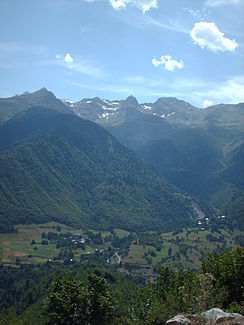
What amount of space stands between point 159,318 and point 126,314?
14.1 metres

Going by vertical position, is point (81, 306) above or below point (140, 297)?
below

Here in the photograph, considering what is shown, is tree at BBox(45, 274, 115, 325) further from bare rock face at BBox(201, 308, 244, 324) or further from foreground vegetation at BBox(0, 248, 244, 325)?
bare rock face at BBox(201, 308, 244, 324)

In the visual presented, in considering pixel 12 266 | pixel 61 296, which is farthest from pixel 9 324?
pixel 12 266

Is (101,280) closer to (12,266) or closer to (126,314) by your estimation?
(126,314)

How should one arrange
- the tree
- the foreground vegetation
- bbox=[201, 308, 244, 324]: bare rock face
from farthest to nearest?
the tree → the foreground vegetation → bbox=[201, 308, 244, 324]: bare rock face

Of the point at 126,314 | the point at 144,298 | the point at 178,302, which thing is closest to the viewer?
the point at 178,302

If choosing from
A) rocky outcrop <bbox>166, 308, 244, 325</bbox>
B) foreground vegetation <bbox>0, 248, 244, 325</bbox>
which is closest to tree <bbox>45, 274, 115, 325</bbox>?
foreground vegetation <bbox>0, 248, 244, 325</bbox>

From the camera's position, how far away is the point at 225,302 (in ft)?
131

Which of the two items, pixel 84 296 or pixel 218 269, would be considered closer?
pixel 218 269

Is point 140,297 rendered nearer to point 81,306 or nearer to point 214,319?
point 81,306

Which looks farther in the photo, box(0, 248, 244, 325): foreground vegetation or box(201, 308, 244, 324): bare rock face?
box(0, 248, 244, 325): foreground vegetation

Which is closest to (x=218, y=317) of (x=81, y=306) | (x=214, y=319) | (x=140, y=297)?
(x=214, y=319)

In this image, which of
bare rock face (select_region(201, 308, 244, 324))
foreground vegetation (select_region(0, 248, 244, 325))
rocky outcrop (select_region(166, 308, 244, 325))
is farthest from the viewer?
foreground vegetation (select_region(0, 248, 244, 325))

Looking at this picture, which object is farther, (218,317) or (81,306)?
(81,306)
